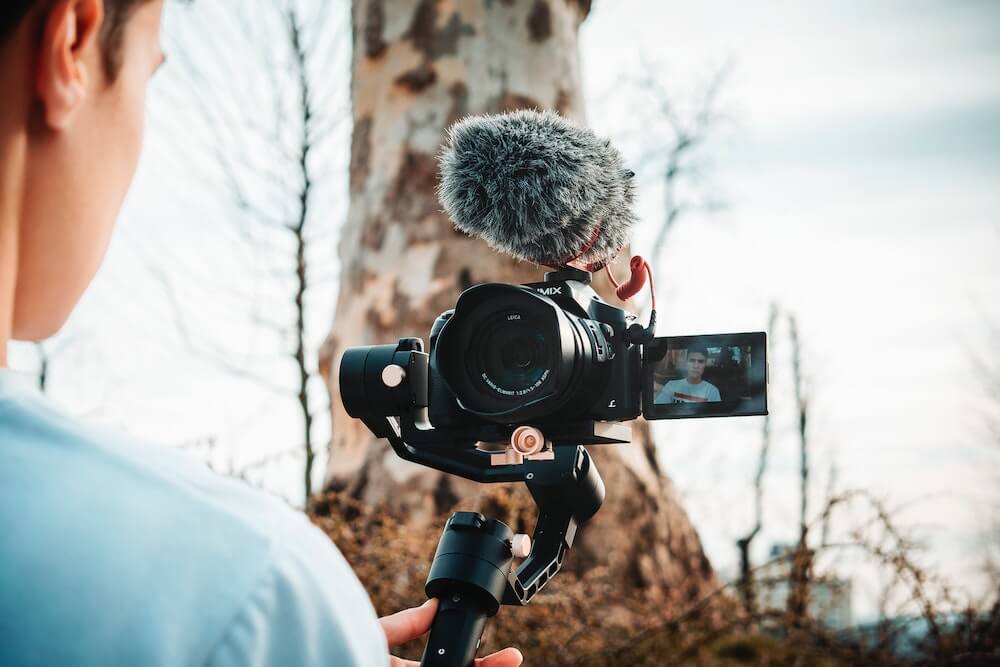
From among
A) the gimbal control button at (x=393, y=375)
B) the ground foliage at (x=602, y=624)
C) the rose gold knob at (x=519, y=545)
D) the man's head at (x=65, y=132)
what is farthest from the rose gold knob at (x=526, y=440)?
the ground foliage at (x=602, y=624)

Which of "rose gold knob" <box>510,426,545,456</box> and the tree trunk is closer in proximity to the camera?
"rose gold knob" <box>510,426,545,456</box>

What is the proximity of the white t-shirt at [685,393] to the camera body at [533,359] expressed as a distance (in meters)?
0.05

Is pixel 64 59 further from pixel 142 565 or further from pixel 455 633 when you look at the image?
pixel 455 633

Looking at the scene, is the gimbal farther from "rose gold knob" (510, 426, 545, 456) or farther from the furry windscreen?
the furry windscreen

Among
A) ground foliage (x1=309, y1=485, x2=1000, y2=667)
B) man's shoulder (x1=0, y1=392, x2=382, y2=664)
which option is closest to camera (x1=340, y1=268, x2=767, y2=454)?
man's shoulder (x1=0, y1=392, x2=382, y2=664)

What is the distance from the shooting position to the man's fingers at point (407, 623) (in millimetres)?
1323

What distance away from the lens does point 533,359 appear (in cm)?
161

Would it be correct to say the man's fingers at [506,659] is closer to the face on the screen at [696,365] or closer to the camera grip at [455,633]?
the camera grip at [455,633]

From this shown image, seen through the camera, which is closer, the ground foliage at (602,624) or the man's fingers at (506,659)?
the man's fingers at (506,659)

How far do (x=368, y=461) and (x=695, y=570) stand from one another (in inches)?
79.6

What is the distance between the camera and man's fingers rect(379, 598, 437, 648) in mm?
1323

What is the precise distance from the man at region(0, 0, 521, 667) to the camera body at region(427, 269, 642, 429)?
1.06 metres

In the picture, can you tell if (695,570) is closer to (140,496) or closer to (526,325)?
(526,325)

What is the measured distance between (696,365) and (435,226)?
136 inches
